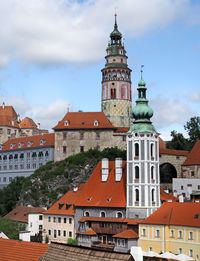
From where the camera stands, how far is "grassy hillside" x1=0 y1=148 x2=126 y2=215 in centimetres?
6894

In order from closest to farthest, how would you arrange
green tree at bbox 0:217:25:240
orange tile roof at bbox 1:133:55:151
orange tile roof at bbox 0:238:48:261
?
orange tile roof at bbox 0:238:48:261, green tree at bbox 0:217:25:240, orange tile roof at bbox 1:133:55:151

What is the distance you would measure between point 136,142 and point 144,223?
8.83 meters

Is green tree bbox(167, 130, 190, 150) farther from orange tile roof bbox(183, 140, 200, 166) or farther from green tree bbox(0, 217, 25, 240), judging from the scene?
green tree bbox(0, 217, 25, 240)

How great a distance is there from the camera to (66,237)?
52.2m

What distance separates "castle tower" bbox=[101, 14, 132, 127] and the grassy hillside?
7989 mm

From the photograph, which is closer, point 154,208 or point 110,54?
point 154,208

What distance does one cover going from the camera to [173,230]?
4216 centimetres

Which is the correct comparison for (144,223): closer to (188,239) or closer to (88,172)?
(188,239)

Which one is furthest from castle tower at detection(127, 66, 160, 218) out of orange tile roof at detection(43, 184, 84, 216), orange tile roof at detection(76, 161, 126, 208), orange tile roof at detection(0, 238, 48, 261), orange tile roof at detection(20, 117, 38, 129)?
orange tile roof at detection(20, 117, 38, 129)

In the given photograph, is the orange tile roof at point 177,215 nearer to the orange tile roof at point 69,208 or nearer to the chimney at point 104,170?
the chimney at point 104,170

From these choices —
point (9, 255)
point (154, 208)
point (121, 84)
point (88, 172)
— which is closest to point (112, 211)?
point (154, 208)

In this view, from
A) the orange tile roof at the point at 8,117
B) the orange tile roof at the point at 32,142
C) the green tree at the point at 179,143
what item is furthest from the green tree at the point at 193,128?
the orange tile roof at the point at 8,117

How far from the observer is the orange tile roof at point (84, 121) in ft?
242

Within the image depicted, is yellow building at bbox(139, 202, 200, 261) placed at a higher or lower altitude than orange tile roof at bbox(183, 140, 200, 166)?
lower
